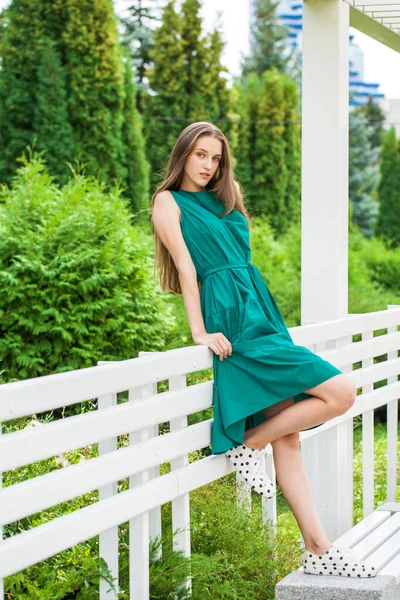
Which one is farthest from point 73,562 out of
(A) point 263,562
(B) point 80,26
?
(B) point 80,26

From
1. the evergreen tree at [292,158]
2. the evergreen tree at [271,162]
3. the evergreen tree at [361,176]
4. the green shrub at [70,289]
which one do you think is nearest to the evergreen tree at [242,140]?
the evergreen tree at [271,162]

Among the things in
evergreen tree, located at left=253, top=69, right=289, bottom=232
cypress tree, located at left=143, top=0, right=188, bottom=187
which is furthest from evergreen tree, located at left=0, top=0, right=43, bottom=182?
evergreen tree, located at left=253, top=69, right=289, bottom=232

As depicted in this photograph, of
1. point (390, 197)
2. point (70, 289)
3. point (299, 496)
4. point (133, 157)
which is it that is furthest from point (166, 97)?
point (299, 496)

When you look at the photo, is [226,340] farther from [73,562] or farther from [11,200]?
[11,200]

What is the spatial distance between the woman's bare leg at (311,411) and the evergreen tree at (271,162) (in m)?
11.7

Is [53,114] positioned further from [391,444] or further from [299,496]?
[299,496]

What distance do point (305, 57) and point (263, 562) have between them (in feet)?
7.04

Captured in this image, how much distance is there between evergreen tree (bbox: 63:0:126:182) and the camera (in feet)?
36.8

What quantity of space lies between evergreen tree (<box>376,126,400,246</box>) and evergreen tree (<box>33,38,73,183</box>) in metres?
7.68

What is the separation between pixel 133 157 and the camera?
11.8m

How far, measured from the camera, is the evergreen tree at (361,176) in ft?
80.7

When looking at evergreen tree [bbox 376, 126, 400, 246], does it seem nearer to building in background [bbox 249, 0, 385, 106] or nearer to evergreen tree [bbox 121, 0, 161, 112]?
evergreen tree [bbox 121, 0, 161, 112]

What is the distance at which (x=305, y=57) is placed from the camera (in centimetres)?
405

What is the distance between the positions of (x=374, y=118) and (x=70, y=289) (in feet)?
77.8
